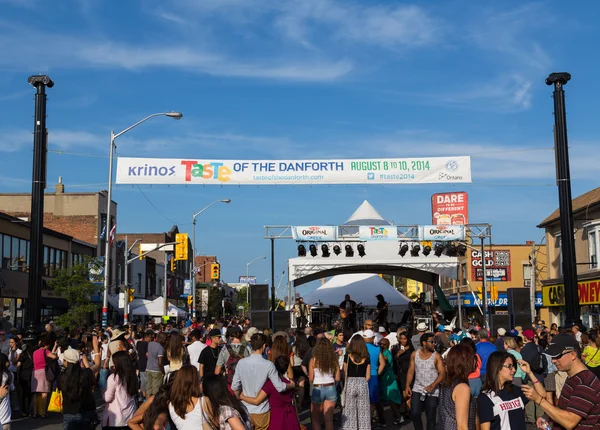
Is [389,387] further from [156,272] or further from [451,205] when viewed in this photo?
[156,272]

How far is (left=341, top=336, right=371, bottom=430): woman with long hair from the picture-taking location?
433 inches

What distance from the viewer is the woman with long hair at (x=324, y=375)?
1080 cm

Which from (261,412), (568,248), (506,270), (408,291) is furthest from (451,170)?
(408,291)

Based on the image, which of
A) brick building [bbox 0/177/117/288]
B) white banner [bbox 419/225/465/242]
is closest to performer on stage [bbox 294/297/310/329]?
white banner [bbox 419/225/465/242]

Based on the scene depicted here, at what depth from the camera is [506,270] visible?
202 ft

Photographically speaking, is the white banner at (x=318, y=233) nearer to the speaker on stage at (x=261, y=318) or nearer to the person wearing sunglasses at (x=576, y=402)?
the speaker on stage at (x=261, y=318)

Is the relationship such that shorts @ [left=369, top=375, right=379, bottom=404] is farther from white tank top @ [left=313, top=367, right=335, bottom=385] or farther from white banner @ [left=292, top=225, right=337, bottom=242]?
Result: white banner @ [left=292, top=225, right=337, bottom=242]

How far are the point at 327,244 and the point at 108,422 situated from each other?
25.1 meters

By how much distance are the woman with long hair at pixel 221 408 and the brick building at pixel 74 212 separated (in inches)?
2184

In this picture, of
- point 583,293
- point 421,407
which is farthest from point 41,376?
point 583,293

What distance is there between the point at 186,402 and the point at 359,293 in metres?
30.7

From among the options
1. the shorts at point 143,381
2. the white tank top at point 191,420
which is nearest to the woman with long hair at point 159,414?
the white tank top at point 191,420

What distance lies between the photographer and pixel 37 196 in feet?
69.7

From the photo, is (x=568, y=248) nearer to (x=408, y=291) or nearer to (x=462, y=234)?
(x=462, y=234)
